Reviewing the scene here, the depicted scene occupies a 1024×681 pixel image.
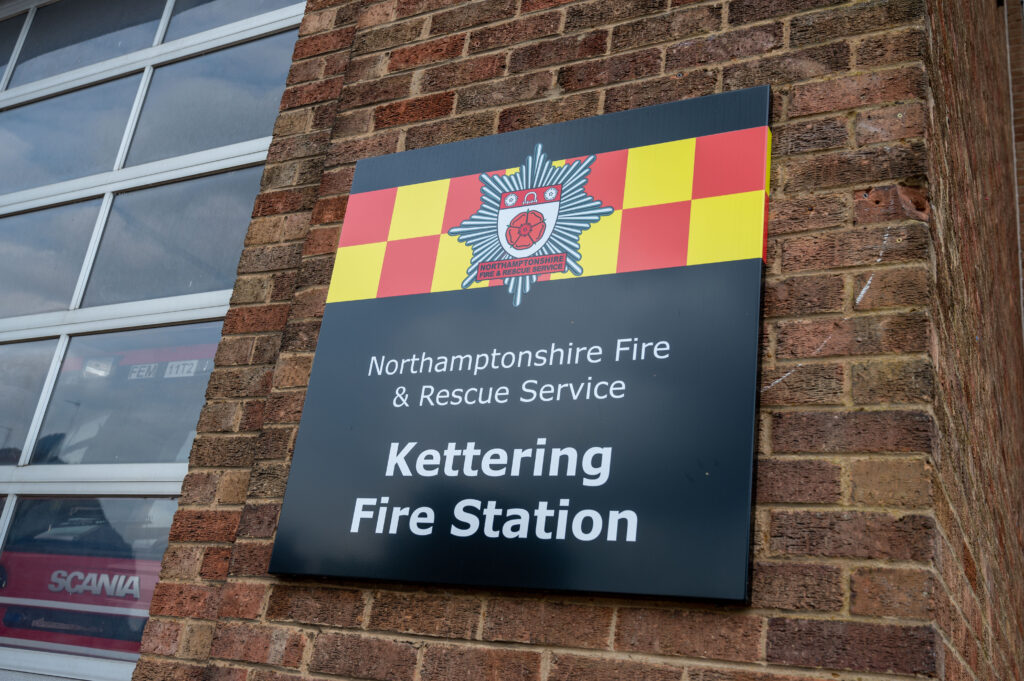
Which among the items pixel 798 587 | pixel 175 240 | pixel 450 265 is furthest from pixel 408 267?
pixel 175 240

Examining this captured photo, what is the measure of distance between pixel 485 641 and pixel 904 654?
77 centimetres

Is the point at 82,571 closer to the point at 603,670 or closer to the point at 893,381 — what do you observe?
the point at 603,670

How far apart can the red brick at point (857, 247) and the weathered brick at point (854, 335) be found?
0.40 ft

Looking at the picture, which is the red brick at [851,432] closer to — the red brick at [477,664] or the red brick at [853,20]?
the red brick at [477,664]

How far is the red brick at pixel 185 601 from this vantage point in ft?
7.45

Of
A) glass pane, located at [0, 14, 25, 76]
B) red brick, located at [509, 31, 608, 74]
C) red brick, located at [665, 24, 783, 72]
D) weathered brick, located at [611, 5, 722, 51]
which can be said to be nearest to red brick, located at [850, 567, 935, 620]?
red brick, located at [665, 24, 783, 72]

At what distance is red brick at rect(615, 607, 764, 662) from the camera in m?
1.51

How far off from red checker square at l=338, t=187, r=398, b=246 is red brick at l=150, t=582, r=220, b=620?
100 centimetres

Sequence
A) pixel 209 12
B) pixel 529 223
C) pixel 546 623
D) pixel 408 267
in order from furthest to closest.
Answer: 1. pixel 209 12
2. pixel 408 267
3. pixel 529 223
4. pixel 546 623

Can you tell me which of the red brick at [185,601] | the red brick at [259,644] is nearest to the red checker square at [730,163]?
the red brick at [259,644]

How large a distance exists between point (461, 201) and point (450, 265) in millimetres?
182

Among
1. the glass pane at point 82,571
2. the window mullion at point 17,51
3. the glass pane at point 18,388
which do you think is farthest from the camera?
the window mullion at point 17,51

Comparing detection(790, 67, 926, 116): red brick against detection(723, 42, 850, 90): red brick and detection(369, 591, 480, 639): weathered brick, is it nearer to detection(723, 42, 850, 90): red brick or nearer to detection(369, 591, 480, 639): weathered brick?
detection(723, 42, 850, 90): red brick

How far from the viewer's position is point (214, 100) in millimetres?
3391
